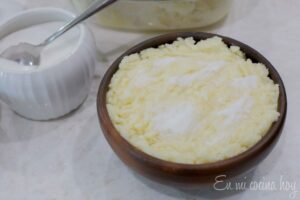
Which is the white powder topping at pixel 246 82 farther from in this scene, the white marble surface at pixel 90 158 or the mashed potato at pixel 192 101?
the white marble surface at pixel 90 158

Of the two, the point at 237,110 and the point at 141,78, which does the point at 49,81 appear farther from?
the point at 237,110

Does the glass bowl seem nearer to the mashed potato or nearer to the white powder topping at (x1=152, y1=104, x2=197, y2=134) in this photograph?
the mashed potato

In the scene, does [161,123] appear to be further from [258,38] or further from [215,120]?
[258,38]

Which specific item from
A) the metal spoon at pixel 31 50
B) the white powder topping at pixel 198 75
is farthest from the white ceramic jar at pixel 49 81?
the white powder topping at pixel 198 75

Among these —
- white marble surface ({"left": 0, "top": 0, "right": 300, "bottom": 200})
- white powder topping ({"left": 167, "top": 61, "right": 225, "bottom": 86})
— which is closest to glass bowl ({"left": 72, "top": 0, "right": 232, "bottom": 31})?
white marble surface ({"left": 0, "top": 0, "right": 300, "bottom": 200})

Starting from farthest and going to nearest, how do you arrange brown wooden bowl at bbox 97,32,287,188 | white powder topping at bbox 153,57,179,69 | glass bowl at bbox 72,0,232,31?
glass bowl at bbox 72,0,232,31, white powder topping at bbox 153,57,179,69, brown wooden bowl at bbox 97,32,287,188

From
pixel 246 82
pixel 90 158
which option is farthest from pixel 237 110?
pixel 90 158
